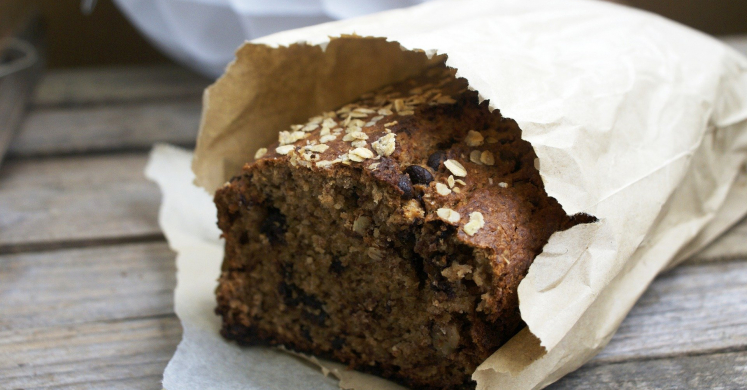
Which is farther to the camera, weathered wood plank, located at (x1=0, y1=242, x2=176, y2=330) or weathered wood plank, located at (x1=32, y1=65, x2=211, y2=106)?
weathered wood plank, located at (x1=32, y1=65, x2=211, y2=106)

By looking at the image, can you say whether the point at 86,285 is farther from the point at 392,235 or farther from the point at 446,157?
the point at 446,157

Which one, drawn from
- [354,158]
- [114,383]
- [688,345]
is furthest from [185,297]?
[688,345]

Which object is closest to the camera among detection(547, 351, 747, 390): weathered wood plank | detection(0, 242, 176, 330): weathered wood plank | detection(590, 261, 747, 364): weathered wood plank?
detection(547, 351, 747, 390): weathered wood plank

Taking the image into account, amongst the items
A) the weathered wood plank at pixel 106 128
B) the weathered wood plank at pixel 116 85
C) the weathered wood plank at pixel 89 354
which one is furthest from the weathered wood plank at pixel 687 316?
the weathered wood plank at pixel 116 85

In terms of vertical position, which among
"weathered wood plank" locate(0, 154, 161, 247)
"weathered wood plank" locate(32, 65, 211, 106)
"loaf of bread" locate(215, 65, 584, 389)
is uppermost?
"loaf of bread" locate(215, 65, 584, 389)

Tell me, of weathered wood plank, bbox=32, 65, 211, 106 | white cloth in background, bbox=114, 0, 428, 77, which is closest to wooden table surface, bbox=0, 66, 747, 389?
weathered wood plank, bbox=32, 65, 211, 106

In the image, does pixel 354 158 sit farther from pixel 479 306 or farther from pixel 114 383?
pixel 114 383

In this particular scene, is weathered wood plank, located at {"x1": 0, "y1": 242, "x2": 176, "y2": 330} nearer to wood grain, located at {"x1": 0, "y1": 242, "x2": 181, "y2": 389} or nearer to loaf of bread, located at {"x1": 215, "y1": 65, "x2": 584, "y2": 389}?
wood grain, located at {"x1": 0, "y1": 242, "x2": 181, "y2": 389}
